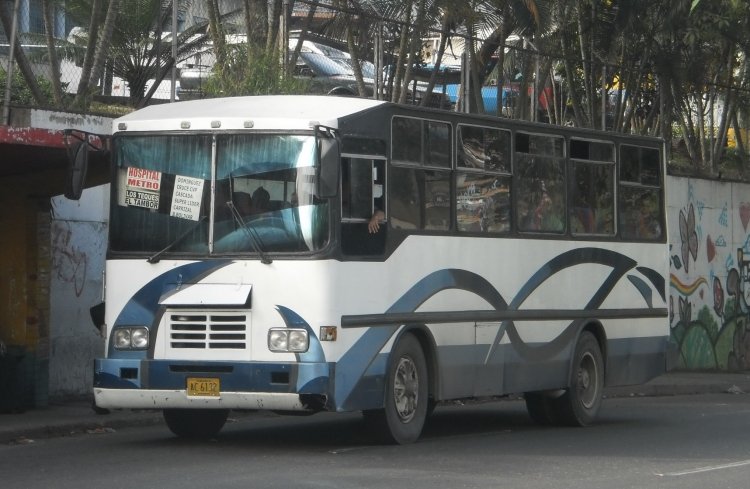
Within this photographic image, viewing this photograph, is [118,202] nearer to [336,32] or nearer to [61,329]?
[61,329]

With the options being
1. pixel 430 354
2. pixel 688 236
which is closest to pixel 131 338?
pixel 430 354

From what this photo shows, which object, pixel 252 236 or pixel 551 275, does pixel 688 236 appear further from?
pixel 252 236

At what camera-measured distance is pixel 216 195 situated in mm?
11688

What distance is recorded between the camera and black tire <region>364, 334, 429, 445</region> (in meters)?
12.1

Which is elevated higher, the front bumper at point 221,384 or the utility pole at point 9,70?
the utility pole at point 9,70

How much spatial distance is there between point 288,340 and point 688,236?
16263 mm

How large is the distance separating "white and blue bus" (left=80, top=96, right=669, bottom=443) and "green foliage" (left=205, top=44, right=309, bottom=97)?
4.42 meters

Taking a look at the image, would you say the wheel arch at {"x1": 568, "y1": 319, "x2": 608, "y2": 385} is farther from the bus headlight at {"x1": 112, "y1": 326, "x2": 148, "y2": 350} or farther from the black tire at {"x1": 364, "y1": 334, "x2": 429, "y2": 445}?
the bus headlight at {"x1": 112, "y1": 326, "x2": 148, "y2": 350}

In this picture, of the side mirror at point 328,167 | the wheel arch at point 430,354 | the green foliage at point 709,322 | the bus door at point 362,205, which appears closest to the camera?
the side mirror at point 328,167

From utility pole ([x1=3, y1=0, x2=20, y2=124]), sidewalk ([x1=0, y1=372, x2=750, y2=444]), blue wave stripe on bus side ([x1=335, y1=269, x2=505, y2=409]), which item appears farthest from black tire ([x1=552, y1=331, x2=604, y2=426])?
utility pole ([x1=3, y1=0, x2=20, y2=124])

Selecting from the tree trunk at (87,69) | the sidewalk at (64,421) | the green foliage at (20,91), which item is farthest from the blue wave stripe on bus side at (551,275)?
the green foliage at (20,91)

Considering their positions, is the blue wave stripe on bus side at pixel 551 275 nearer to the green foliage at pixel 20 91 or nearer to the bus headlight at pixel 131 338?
the bus headlight at pixel 131 338

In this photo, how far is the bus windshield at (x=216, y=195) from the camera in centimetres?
1149

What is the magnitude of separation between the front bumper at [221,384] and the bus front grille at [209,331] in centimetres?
16
